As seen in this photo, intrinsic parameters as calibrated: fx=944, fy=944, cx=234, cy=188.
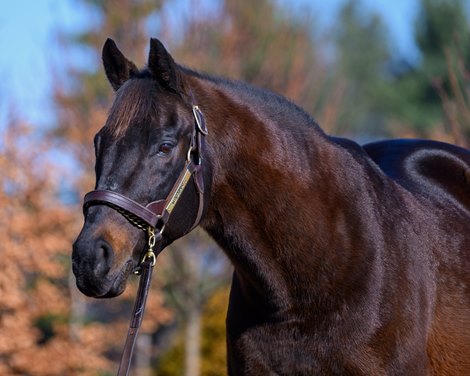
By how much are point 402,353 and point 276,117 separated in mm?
1104

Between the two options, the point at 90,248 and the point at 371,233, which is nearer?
the point at 90,248

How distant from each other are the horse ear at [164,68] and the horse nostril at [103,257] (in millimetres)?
703

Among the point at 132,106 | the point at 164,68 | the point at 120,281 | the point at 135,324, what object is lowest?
the point at 135,324

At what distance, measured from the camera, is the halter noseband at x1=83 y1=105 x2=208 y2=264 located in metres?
3.36

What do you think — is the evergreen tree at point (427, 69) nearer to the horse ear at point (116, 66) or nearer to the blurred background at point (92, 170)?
the blurred background at point (92, 170)

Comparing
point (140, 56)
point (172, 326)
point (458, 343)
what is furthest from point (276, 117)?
point (172, 326)

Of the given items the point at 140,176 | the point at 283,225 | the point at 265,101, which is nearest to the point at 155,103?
the point at 140,176

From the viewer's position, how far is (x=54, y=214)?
12.0 meters

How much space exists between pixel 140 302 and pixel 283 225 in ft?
2.15

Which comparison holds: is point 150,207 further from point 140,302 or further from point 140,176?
point 140,302

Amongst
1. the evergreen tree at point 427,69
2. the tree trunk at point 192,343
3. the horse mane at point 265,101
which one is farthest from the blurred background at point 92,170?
the evergreen tree at point 427,69

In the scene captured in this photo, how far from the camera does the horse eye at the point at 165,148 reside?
3.50 meters

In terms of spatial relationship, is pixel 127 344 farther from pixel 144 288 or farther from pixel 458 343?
pixel 458 343

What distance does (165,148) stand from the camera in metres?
3.52
